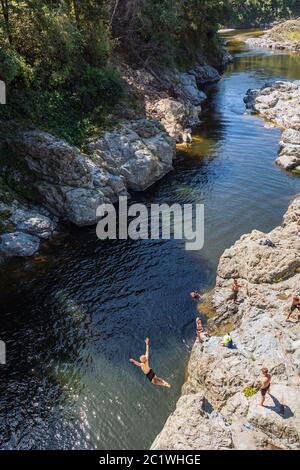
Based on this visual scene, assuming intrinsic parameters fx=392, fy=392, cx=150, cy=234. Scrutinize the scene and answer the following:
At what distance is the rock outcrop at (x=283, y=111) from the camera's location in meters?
49.3

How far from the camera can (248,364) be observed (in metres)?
21.3

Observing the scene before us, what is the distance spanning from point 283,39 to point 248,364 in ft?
506

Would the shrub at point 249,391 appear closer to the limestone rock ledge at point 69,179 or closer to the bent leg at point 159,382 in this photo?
the bent leg at point 159,382

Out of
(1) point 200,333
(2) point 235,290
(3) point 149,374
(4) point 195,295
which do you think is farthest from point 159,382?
(2) point 235,290

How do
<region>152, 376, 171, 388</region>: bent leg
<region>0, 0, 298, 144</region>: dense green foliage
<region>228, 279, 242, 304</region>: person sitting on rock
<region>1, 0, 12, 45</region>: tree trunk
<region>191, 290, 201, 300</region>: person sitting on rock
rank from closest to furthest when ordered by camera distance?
<region>152, 376, 171, 388</region>: bent leg
<region>228, 279, 242, 304</region>: person sitting on rock
<region>191, 290, 201, 300</region>: person sitting on rock
<region>1, 0, 12, 45</region>: tree trunk
<region>0, 0, 298, 144</region>: dense green foliage

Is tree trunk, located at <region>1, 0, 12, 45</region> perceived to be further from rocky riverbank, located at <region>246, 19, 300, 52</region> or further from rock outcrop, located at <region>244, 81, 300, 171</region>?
rocky riverbank, located at <region>246, 19, 300, 52</region>

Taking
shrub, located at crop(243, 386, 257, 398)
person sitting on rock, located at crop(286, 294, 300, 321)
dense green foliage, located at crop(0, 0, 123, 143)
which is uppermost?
dense green foliage, located at crop(0, 0, 123, 143)

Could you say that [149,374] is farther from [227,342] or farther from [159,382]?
[227,342]

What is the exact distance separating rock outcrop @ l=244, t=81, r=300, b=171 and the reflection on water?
133 inches

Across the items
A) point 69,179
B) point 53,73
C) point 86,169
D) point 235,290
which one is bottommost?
point 235,290

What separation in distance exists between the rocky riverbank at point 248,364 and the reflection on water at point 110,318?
2128 millimetres

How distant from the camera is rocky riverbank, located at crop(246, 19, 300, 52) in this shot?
5283 inches

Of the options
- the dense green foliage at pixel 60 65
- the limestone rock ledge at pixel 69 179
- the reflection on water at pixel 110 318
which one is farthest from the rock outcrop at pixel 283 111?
the dense green foliage at pixel 60 65

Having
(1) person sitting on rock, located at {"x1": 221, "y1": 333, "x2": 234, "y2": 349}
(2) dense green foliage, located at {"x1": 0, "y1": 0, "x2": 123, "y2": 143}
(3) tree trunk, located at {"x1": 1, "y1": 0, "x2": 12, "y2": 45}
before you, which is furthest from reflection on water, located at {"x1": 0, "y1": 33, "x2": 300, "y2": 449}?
(3) tree trunk, located at {"x1": 1, "y1": 0, "x2": 12, "y2": 45}
